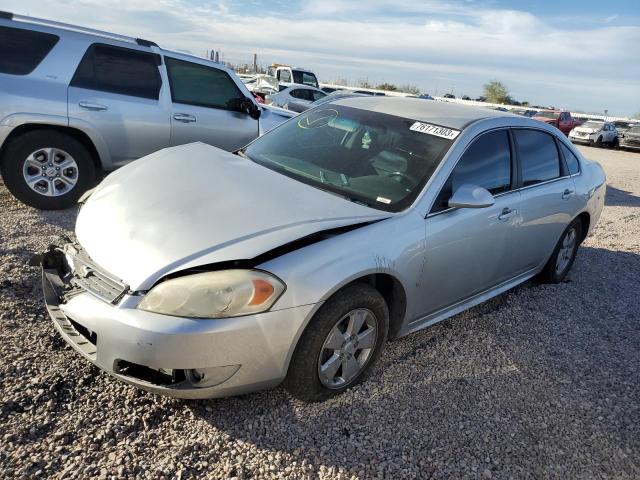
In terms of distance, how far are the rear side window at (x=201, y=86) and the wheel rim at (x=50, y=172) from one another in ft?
4.69

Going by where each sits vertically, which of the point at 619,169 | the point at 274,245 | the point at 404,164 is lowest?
the point at 619,169

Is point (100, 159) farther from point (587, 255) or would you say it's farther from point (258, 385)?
point (587, 255)

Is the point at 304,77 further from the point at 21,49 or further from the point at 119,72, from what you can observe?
the point at 21,49

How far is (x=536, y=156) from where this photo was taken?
4.21m

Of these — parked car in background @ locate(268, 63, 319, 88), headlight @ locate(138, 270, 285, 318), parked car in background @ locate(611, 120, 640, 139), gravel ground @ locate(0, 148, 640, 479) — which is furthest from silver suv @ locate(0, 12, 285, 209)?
parked car in background @ locate(611, 120, 640, 139)

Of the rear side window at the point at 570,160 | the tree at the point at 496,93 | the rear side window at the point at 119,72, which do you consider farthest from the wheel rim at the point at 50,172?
the tree at the point at 496,93

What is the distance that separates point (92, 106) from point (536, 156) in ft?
14.2

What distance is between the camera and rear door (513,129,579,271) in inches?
157

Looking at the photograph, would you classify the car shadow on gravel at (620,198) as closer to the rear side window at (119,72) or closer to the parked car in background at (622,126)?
the rear side window at (119,72)

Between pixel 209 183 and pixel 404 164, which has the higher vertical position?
pixel 404 164

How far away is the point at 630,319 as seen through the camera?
4504mm

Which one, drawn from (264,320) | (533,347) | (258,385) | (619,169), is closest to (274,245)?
(264,320)

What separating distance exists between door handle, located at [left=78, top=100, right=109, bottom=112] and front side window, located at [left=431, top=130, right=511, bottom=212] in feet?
12.9

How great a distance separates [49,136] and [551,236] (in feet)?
15.9
